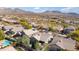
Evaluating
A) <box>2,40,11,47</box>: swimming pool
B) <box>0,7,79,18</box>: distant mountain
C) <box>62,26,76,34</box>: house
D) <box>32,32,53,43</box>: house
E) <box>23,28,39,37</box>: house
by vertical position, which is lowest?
<box>2,40,11,47</box>: swimming pool

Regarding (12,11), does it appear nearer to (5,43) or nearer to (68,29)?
(5,43)

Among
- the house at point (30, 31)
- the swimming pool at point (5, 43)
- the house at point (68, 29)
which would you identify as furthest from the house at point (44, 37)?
the swimming pool at point (5, 43)

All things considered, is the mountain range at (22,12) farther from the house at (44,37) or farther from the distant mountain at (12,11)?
the house at (44,37)

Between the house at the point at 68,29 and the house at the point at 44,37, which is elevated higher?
the house at the point at 68,29

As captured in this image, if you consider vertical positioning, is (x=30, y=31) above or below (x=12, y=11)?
below

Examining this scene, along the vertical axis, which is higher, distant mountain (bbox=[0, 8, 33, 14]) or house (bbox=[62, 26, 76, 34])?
distant mountain (bbox=[0, 8, 33, 14])

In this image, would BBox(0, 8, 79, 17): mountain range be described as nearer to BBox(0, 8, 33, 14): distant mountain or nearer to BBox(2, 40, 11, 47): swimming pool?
BBox(0, 8, 33, 14): distant mountain

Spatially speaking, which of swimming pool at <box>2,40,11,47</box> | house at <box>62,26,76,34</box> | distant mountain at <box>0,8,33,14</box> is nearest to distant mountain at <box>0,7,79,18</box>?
distant mountain at <box>0,8,33,14</box>

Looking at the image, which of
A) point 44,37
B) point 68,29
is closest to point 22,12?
point 44,37

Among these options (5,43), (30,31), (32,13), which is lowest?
(5,43)

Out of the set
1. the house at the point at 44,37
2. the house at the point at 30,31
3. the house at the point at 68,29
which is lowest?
the house at the point at 44,37

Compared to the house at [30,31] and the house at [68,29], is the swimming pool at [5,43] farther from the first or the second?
the house at [68,29]
